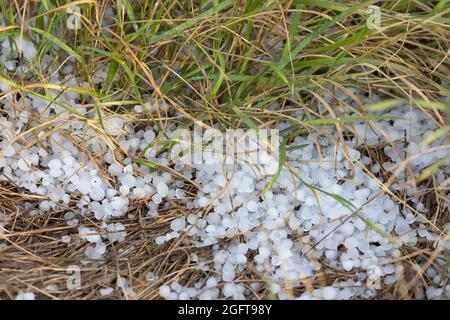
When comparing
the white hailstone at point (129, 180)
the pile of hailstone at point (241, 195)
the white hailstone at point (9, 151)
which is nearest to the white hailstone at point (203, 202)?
the pile of hailstone at point (241, 195)

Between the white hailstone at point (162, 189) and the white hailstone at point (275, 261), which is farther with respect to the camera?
the white hailstone at point (162, 189)

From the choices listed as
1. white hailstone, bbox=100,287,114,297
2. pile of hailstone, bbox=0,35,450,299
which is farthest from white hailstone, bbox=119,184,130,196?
white hailstone, bbox=100,287,114,297

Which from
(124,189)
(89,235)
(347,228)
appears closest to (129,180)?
(124,189)

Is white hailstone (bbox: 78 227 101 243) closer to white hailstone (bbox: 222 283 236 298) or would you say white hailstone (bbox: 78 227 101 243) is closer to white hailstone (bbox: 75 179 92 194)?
white hailstone (bbox: 75 179 92 194)

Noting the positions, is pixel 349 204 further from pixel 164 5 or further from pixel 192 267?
pixel 164 5

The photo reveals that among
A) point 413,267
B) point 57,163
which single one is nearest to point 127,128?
point 57,163

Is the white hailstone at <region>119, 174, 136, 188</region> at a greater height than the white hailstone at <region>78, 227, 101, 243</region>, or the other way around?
the white hailstone at <region>119, 174, 136, 188</region>

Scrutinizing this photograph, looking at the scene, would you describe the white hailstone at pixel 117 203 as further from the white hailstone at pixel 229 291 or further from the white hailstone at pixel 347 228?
the white hailstone at pixel 347 228

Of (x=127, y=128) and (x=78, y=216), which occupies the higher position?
(x=127, y=128)

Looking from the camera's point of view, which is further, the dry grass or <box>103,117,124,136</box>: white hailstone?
<box>103,117,124,136</box>: white hailstone
